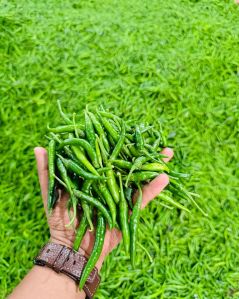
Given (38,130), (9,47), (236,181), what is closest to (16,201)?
(38,130)

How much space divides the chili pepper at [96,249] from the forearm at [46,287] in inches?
3.4

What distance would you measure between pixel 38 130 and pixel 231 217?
7.40ft

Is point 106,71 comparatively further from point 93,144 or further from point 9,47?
point 93,144

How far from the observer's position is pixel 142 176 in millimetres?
2873

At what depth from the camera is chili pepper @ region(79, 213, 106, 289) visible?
271 cm

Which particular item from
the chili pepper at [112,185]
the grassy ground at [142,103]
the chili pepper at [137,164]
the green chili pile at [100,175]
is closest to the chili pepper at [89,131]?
the green chili pile at [100,175]

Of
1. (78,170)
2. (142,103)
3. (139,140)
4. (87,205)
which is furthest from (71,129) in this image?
(142,103)

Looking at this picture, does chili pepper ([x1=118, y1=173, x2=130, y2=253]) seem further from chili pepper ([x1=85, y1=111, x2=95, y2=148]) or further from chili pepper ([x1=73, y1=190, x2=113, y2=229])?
chili pepper ([x1=85, y1=111, x2=95, y2=148])

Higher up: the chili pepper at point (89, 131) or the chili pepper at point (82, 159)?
the chili pepper at point (89, 131)

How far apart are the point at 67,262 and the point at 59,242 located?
0.24 meters

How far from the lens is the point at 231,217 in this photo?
13.8ft

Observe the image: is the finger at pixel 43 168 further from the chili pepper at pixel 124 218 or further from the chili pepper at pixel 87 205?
the chili pepper at pixel 124 218

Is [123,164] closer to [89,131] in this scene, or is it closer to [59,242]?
[89,131]

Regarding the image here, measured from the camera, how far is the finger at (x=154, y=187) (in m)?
2.85
